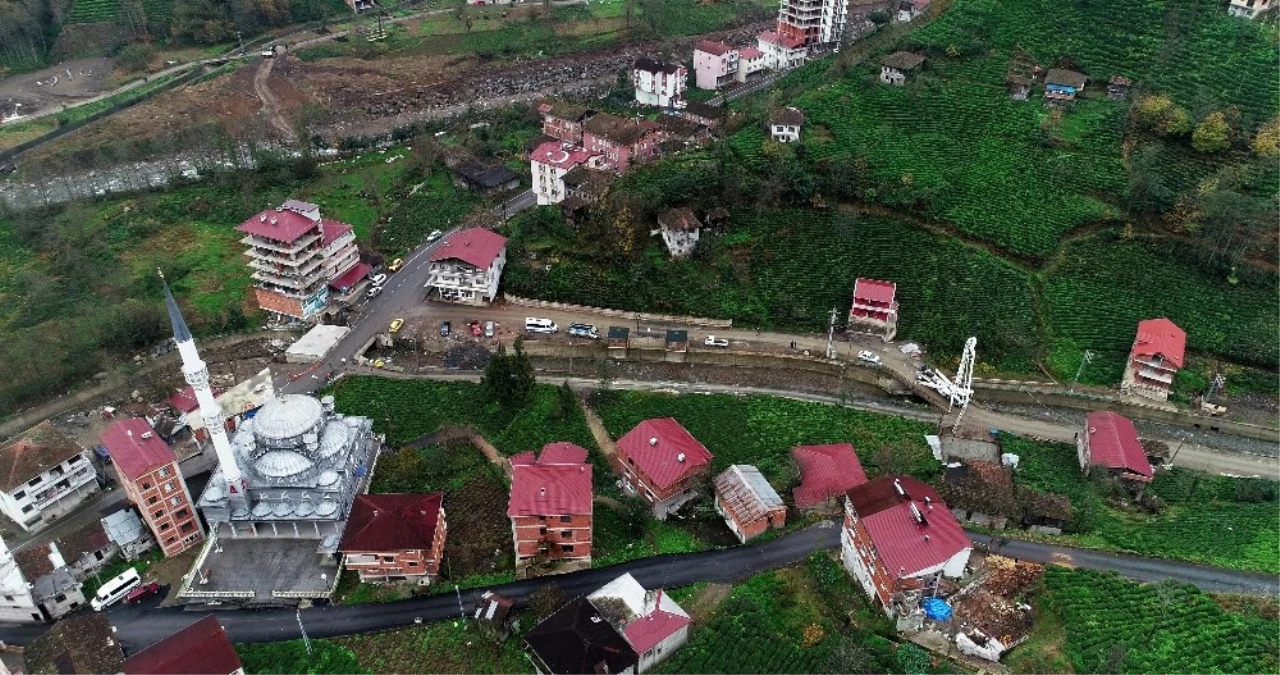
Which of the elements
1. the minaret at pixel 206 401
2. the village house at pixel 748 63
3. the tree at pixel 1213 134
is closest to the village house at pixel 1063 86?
the tree at pixel 1213 134

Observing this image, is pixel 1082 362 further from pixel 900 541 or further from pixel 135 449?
pixel 135 449

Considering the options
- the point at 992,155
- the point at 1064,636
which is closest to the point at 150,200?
the point at 992,155

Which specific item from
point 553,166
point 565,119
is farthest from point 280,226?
point 565,119

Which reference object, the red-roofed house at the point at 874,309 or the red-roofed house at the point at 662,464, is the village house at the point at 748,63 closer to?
the red-roofed house at the point at 874,309

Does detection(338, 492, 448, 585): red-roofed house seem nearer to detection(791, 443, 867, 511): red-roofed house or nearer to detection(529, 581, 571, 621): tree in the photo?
detection(529, 581, 571, 621): tree

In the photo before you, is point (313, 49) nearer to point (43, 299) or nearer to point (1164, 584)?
point (43, 299)
